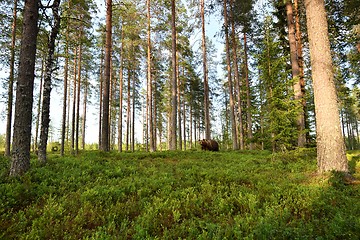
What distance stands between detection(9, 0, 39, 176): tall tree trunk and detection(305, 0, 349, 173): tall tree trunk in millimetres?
9290

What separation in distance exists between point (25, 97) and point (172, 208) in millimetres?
5575

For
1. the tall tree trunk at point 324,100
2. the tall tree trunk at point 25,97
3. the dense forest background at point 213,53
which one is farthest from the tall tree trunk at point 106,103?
the tall tree trunk at point 324,100

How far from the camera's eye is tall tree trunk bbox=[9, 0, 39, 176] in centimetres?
616

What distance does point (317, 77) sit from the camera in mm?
7016

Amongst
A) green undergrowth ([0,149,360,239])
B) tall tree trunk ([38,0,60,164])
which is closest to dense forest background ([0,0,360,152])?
tall tree trunk ([38,0,60,164])

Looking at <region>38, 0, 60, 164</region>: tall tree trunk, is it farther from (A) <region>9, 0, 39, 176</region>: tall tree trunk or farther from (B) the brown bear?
(B) the brown bear

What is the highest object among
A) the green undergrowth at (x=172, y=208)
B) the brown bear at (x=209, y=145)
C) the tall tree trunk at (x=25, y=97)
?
the tall tree trunk at (x=25, y=97)

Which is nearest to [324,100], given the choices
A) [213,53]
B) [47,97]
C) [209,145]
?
[47,97]

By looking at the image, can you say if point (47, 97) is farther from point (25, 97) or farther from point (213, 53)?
point (213, 53)

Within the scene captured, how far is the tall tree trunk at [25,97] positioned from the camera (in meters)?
6.16

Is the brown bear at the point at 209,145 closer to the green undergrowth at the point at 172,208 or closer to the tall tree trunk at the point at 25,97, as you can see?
the green undergrowth at the point at 172,208

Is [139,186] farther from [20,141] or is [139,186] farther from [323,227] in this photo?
[323,227]

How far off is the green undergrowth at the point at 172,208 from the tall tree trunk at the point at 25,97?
1.57 ft

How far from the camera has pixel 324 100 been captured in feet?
22.2
